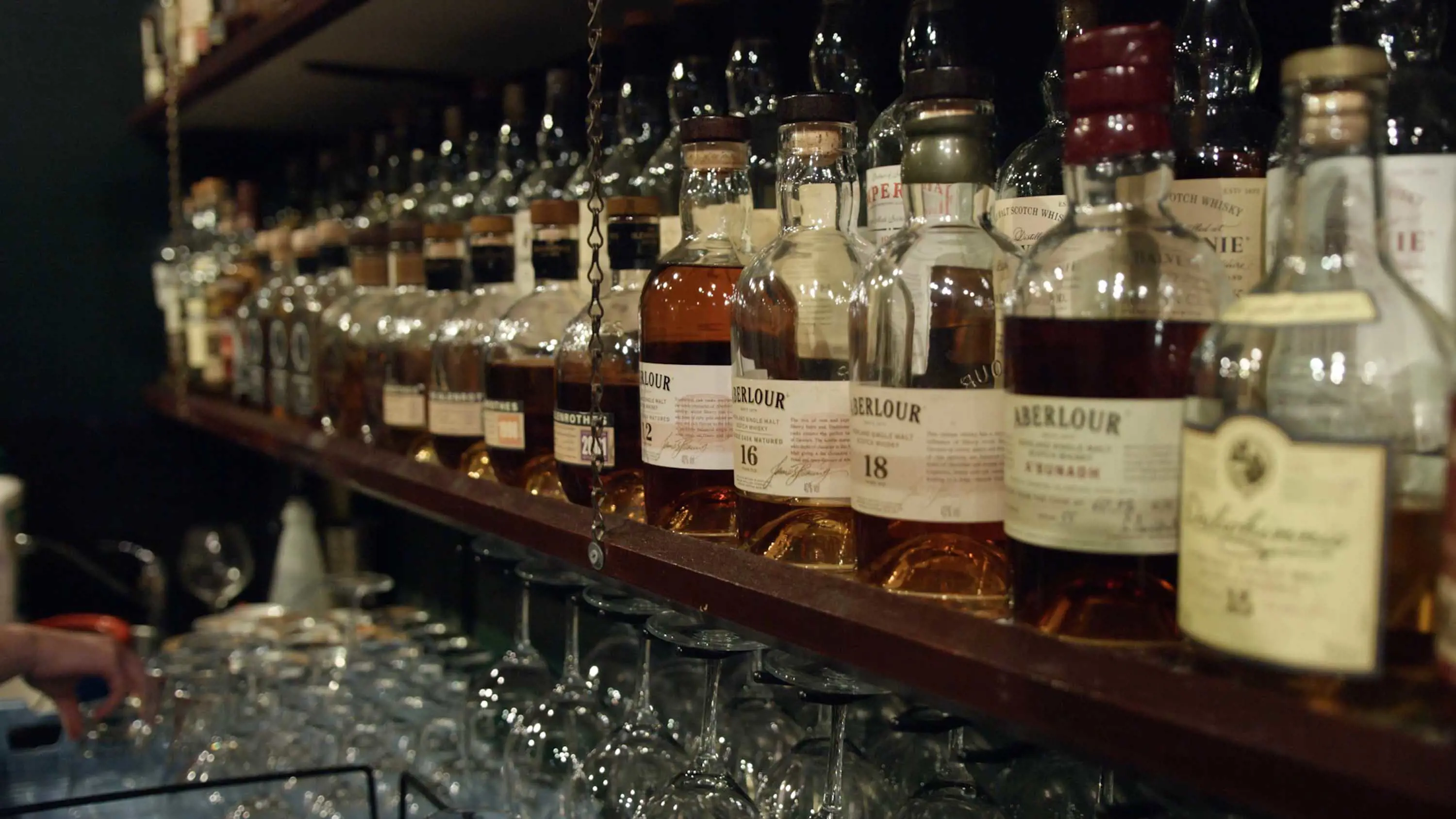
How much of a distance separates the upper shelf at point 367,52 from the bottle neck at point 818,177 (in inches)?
21.9

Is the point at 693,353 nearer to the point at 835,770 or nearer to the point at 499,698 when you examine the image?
the point at 835,770

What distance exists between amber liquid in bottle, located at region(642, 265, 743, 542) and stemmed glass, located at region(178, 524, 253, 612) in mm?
1983

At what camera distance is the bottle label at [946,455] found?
597 millimetres

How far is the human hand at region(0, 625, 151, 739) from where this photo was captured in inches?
63.0

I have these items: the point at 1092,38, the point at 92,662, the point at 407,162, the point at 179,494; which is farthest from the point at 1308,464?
the point at 179,494

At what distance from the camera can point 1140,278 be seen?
52cm

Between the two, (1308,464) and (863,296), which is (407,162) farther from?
(1308,464)

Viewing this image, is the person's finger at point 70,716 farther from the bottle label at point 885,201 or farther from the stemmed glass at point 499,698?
the bottle label at point 885,201

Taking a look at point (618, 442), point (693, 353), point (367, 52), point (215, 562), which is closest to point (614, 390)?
point (618, 442)

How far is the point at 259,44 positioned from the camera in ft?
5.06

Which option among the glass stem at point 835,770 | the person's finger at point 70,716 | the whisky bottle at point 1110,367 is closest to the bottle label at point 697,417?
the glass stem at point 835,770

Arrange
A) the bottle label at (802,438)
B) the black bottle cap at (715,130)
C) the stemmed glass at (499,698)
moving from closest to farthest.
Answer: the bottle label at (802,438) → the black bottle cap at (715,130) → the stemmed glass at (499,698)

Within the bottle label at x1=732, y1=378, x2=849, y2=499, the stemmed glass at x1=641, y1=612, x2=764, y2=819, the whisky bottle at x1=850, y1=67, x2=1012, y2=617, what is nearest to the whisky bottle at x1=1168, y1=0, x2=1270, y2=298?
the whisky bottle at x1=850, y1=67, x2=1012, y2=617

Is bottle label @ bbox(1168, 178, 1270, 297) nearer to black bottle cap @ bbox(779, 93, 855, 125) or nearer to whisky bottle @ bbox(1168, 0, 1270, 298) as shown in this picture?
whisky bottle @ bbox(1168, 0, 1270, 298)
